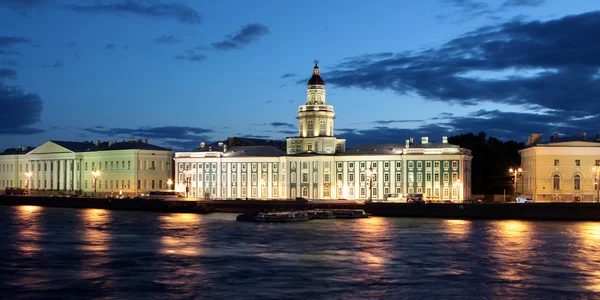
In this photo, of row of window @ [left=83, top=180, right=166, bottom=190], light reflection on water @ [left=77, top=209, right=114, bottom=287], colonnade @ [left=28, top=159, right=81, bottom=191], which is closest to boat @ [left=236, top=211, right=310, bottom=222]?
light reflection on water @ [left=77, top=209, right=114, bottom=287]

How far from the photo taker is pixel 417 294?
1168 inches

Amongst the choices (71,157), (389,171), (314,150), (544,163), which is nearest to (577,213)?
(544,163)

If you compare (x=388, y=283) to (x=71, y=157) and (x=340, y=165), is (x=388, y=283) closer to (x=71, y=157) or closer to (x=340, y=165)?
(x=340, y=165)

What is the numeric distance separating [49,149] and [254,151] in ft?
106

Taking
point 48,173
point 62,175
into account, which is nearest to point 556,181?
point 62,175

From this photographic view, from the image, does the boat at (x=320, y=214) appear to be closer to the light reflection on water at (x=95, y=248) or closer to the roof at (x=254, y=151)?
the light reflection on water at (x=95, y=248)

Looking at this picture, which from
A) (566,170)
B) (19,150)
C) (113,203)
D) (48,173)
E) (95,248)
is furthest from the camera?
(19,150)

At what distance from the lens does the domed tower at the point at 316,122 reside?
293 ft

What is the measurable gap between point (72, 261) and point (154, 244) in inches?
318

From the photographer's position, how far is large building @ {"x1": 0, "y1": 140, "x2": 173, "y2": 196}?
103 meters

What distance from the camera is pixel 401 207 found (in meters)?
72.5

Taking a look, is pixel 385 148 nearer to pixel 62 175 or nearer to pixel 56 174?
pixel 62 175

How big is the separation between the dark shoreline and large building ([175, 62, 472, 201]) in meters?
7.84

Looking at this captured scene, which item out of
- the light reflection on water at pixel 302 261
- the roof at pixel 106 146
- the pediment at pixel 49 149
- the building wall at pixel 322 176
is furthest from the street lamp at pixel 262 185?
the light reflection on water at pixel 302 261
